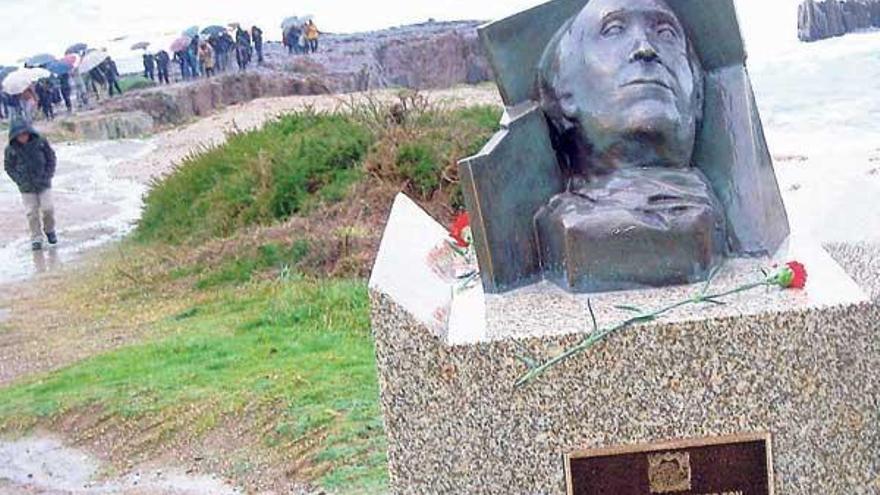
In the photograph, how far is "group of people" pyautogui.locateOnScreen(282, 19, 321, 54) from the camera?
4112 centimetres

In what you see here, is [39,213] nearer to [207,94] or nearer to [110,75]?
[207,94]

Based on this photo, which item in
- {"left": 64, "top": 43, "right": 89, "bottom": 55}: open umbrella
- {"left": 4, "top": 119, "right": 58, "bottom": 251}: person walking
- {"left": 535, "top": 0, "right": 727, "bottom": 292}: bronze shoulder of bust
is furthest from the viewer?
{"left": 64, "top": 43, "right": 89, "bottom": 55}: open umbrella

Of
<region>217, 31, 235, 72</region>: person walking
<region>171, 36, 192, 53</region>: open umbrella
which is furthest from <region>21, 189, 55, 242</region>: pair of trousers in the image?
<region>171, 36, 192, 53</region>: open umbrella

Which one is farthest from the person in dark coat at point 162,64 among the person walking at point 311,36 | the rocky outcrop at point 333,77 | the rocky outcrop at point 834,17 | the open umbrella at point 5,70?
the rocky outcrop at point 834,17

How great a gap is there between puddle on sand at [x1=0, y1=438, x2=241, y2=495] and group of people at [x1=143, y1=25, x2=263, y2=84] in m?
32.0

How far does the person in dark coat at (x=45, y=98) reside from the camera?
34.3m

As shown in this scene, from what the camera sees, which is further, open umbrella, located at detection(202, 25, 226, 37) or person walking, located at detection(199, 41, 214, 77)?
open umbrella, located at detection(202, 25, 226, 37)

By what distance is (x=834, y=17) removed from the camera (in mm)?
35125

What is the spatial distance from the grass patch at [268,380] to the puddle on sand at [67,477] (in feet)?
1.17

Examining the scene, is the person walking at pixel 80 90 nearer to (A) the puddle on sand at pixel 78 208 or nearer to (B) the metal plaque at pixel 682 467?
(A) the puddle on sand at pixel 78 208

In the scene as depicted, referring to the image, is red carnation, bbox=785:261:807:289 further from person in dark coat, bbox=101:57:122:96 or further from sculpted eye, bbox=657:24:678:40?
person in dark coat, bbox=101:57:122:96

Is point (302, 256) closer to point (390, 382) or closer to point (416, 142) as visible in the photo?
point (416, 142)

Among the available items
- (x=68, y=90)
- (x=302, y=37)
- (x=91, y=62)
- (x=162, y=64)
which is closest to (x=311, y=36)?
(x=302, y=37)

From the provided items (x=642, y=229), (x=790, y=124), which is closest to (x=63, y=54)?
(x=790, y=124)
